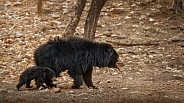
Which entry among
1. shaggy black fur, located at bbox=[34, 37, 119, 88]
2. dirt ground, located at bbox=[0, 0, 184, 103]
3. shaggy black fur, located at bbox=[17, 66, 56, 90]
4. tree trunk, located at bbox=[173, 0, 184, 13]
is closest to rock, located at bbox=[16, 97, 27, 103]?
dirt ground, located at bbox=[0, 0, 184, 103]

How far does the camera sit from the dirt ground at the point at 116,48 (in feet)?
27.2

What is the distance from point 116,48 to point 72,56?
217 inches

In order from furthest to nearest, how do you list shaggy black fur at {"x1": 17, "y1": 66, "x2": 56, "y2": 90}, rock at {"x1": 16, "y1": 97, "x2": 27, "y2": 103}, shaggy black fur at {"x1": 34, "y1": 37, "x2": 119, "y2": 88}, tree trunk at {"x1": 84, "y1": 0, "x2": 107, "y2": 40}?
tree trunk at {"x1": 84, "y1": 0, "x2": 107, "y2": 40} → shaggy black fur at {"x1": 34, "y1": 37, "x2": 119, "y2": 88} → shaggy black fur at {"x1": 17, "y1": 66, "x2": 56, "y2": 90} → rock at {"x1": 16, "y1": 97, "x2": 27, "y2": 103}

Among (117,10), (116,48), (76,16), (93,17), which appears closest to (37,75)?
(93,17)

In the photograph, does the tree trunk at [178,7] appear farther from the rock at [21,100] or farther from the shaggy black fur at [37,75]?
the rock at [21,100]

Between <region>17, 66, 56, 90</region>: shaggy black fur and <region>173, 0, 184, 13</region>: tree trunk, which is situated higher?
<region>17, 66, 56, 90</region>: shaggy black fur

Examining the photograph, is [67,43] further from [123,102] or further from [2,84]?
[123,102]

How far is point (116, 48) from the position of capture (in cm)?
1482

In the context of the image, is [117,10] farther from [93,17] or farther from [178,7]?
[93,17]

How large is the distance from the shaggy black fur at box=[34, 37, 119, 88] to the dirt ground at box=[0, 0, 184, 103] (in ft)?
1.23

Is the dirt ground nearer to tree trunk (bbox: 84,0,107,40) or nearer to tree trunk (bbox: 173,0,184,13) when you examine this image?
tree trunk (bbox: 173,0,184,13)

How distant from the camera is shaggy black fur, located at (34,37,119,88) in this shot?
371 inches

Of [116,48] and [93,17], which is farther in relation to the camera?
[116,48]

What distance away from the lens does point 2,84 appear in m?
10.0
